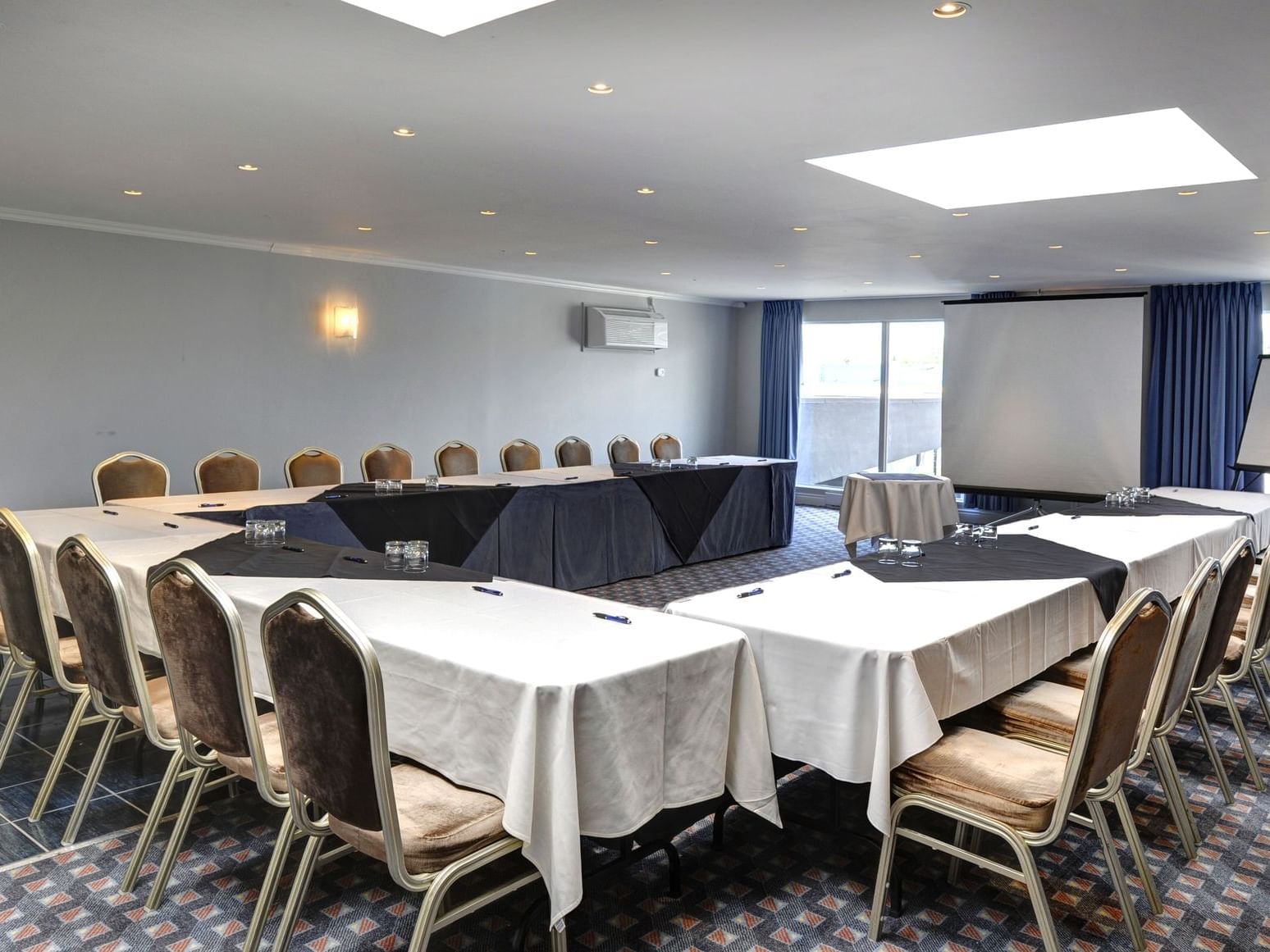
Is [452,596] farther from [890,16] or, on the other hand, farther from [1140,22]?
[1140,22]

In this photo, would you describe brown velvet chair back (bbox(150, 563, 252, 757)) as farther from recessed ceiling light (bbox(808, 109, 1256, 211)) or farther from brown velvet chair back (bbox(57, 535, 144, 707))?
recessed ceiling light (bbox(808, 109, 1256, 211))

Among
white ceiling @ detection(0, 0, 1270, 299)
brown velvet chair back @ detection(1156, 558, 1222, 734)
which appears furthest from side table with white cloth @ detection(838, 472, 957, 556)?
brown velvet chair back @ detection(1156, 558, 1222, 734)

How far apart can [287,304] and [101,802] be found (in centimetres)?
544

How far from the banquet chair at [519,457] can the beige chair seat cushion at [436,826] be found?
225 inches

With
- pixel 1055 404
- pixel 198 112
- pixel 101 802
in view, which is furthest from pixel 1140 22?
pixel 1055 404

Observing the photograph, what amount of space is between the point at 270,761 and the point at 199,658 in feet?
1.01

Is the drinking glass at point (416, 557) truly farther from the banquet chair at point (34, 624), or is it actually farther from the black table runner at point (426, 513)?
the black table runner at point (426, 513)

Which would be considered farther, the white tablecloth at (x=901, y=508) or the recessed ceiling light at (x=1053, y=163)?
the white tablecloth at (x=901, y=508)

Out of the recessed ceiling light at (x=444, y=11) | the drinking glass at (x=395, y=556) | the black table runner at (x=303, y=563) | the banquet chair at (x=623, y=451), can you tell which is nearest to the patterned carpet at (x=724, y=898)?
the black table runner at (x=303, y=563)

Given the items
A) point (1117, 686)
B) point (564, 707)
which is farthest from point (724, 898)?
point (1117, 686)

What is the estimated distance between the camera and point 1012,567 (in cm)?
362

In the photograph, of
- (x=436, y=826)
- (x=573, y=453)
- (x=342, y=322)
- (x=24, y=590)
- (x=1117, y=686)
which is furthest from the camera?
(x=573, y=453)

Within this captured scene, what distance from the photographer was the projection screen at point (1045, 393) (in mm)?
9609

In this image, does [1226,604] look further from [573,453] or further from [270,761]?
[573,453]
